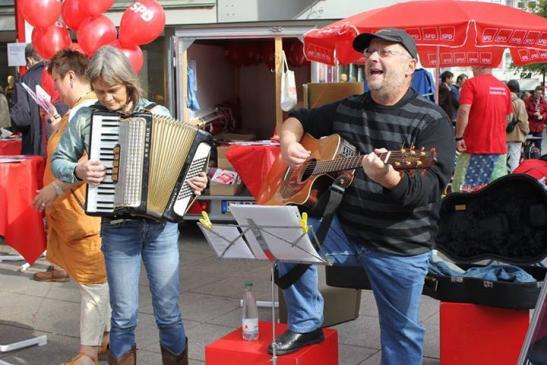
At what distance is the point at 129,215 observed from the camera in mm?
3680

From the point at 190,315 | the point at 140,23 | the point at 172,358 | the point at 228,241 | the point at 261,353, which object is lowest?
the point at 190,315

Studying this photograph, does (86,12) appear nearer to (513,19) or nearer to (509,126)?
(513,19)

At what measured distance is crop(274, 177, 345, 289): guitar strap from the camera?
3.38m

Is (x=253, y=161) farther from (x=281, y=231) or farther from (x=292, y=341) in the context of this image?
(x=281, y=231)

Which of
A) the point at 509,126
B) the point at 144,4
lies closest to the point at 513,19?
the point at 144,4

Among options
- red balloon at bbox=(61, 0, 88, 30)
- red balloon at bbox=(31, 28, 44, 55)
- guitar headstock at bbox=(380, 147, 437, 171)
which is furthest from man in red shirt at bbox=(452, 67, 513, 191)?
guitar headstock at bbox=(380, 147, 437, 171)

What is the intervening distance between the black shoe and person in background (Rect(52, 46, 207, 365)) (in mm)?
570

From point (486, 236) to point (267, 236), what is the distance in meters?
1.80

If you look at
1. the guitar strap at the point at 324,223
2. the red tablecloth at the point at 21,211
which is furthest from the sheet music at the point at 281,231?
the red tablecloth at the point at 21,211

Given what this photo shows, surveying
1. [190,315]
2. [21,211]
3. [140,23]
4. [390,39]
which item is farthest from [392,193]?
[140,23]

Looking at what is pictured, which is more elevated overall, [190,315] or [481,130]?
[481,130]

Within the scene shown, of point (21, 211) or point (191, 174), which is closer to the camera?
point (191, 174)

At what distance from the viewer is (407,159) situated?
9.62 feet

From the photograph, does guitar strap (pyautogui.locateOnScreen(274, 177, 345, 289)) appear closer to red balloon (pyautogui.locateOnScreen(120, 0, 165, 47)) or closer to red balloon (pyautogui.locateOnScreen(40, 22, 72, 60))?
red balloon (pyautogui.locateOnScreen(120, 0, 165, 47))
